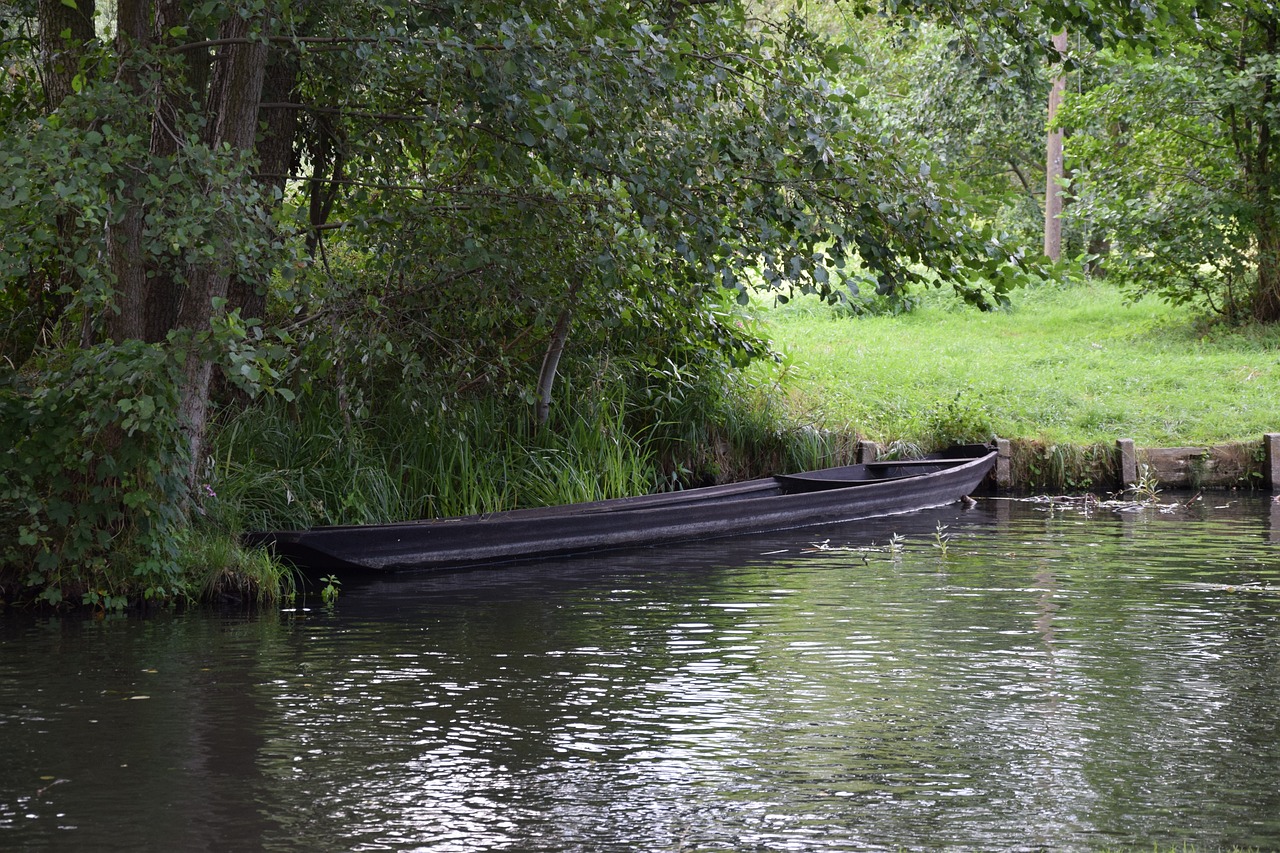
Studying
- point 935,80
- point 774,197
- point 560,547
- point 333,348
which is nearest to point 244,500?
point 333,348

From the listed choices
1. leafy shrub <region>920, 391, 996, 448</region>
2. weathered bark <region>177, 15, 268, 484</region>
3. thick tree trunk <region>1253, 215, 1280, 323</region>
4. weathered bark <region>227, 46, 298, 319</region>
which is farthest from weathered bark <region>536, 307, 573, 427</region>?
thick tree trunk <region>1253, 215, 1280, 323</region>

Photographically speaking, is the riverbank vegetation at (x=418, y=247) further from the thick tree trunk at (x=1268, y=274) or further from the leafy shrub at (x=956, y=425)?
the thick tree trunk at (x=1268, y=274)

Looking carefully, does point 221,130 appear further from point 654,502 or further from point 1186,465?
point 1186,465

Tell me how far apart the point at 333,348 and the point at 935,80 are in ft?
62.0

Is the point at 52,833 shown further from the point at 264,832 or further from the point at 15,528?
the point at 15,528

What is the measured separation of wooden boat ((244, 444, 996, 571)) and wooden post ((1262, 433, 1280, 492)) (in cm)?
290

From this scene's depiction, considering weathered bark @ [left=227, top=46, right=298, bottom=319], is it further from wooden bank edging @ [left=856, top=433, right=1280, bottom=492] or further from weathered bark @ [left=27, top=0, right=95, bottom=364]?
wooden bank edging @ [left=856, top=433, right=1280, bottom=492]

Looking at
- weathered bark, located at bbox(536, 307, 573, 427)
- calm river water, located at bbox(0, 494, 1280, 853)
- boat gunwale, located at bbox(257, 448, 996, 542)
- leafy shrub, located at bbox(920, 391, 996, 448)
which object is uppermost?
weathered bark, located at bbox(536, 307, 573, 427)

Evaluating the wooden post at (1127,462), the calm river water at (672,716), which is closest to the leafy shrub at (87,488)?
the calm river water at (672,716)

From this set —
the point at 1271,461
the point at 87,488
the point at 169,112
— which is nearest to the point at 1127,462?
the point at 1271,461

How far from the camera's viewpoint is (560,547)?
11445 mm

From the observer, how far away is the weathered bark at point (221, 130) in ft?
30.0

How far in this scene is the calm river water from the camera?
4.74 m

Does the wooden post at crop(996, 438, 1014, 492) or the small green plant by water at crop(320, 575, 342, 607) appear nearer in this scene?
the small green plant by water at crop(320, 575, 342, 607)
